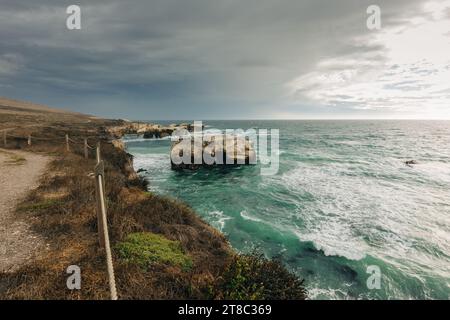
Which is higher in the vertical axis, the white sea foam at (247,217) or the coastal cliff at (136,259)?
the coastal cliff at (136,259)

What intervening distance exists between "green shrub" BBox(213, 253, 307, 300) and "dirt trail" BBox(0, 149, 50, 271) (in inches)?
192

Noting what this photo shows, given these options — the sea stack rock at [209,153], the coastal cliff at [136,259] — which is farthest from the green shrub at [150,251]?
the sea stack rock at [209,153]

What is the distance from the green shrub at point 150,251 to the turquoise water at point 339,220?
205 inches

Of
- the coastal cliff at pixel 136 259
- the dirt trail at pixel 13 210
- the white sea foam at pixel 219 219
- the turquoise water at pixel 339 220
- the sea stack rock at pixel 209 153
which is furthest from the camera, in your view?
the sea stack rock at pixel 209 153

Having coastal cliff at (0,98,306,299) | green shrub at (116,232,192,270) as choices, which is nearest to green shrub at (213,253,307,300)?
coastal cliff at (0,98,306,299)

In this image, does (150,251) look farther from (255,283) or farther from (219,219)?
(219,219)

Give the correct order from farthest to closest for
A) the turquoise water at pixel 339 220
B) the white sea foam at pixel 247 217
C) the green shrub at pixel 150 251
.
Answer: the white sea foam at pixel 247 217
the turquoise water at pixel 339 220
the green shrub at pixel 150 251

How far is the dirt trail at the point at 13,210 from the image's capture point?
6116 millimetres

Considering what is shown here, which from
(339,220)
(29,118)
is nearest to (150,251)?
(339,220)

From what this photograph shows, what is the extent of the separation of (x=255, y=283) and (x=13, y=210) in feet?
28.8

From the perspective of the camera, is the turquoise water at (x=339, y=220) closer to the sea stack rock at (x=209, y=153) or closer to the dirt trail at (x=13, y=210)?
the sea stack rock at (x=209, y=153)

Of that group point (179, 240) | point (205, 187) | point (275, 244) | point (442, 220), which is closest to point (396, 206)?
point (442, 220)
